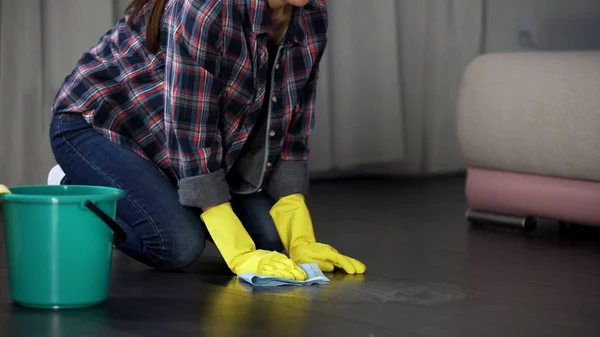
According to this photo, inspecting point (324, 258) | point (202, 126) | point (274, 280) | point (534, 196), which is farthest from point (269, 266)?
point (534, 196)

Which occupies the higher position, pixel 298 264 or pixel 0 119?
pixel 0 119

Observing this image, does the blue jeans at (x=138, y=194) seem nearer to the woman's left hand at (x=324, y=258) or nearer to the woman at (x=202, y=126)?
the woman at (x=202, y=126)

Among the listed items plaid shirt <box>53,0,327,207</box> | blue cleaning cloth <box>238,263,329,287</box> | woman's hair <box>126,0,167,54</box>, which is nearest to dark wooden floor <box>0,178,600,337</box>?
blue cleaning cloth <box>238,263,329,287</box>

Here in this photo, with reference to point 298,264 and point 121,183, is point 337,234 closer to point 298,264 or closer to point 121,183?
point 298,264

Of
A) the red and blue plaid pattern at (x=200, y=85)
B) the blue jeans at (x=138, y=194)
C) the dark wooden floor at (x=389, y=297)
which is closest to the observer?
the dark wooden floor at (x=389, y=297)

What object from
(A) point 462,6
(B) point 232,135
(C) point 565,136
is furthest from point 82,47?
(A) point 462,6

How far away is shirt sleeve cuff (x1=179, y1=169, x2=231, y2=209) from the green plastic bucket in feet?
0.74

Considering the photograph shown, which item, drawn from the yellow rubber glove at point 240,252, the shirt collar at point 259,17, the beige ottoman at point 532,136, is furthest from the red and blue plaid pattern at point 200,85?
the beige ottoman at point 532,136

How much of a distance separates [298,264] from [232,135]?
0.98 ft

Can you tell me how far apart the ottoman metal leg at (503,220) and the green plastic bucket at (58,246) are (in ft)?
4.57

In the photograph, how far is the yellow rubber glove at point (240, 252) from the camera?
1.87 m

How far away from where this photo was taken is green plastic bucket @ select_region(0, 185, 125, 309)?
5.21ft

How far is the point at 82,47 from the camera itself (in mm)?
3018

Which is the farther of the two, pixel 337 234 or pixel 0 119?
pixel 0 119
